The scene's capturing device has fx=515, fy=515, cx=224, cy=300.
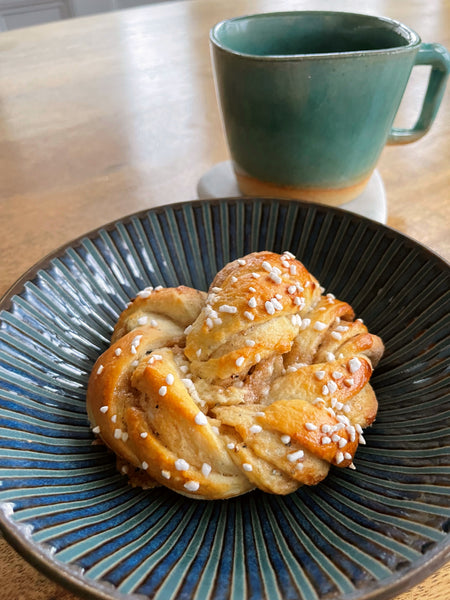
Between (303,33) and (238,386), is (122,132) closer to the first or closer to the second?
(303,33)

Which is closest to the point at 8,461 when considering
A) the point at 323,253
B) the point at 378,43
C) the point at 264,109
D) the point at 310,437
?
the point at 310,437

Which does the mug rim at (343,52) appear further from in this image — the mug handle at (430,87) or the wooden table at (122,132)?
the wooden table at (122,132)

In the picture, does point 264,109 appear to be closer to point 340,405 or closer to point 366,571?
point 340,405

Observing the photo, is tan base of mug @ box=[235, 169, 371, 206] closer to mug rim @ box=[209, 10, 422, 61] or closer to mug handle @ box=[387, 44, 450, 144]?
mug handle @ box=[387, 44, 450, 144]

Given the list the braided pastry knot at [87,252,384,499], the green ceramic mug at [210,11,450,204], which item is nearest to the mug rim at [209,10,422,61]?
the green ceramic mug at [210,11,450,204]

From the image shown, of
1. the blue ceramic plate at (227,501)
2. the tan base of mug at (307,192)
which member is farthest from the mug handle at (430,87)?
the blue ceramic plate at (227,501)
